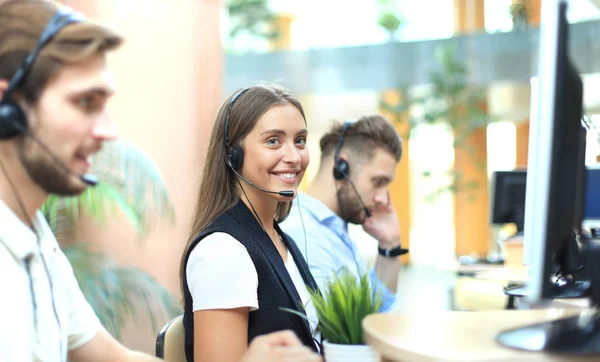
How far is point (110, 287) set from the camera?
10.1ft

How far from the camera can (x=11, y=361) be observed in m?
1.06

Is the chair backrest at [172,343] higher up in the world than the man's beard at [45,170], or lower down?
lower down

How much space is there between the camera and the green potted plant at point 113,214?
2.97 m

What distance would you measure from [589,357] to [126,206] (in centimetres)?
241

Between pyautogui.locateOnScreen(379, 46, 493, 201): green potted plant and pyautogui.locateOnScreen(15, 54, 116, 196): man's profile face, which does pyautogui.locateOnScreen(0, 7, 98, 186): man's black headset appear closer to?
pyautogui.locateOnScreen(15, 54, 116, 196): man's profile face

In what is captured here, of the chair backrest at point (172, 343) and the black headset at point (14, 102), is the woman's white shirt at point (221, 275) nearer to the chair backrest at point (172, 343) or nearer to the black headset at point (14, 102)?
the chair backrest at point (172, 343)

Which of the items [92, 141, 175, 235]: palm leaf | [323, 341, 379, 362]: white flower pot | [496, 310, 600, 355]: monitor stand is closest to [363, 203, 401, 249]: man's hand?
[92, 141, 175, 235]: palm leaf

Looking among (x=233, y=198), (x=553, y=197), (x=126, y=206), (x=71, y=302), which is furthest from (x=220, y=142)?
(x=126, y=206)

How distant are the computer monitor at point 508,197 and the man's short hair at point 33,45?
14.4 feet

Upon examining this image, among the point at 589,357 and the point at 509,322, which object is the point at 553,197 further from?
the point at 509,322

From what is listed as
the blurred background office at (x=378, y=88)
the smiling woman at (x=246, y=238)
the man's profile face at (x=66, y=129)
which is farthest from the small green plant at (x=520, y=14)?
the man's profile face at (x=66, y=129)

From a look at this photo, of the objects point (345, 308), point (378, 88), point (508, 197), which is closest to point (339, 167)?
point (345, 308)

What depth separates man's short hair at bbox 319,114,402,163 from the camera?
284 centimetres

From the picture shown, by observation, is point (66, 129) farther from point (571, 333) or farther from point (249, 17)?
point (249, 17)
